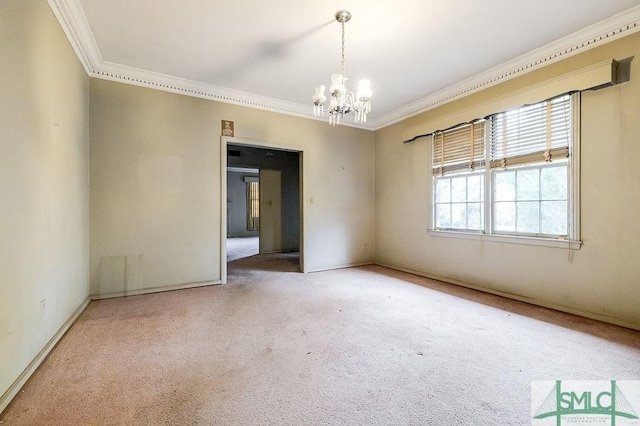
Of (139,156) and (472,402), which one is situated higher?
(139,156)

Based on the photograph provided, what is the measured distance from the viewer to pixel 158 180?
141 inches

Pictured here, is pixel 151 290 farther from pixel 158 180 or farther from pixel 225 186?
pixel 225 186

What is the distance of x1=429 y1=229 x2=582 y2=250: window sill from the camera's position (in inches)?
112

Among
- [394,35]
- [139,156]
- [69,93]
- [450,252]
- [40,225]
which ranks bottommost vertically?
[450,252]

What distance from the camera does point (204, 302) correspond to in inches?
Answer: 126

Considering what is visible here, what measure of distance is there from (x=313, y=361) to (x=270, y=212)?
17.6ft

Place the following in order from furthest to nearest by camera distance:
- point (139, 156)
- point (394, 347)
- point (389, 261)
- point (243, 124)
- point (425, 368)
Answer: point (389, 261) → point (243, 124) → point (139, 156) → point (394, 347) → point (425, 368)

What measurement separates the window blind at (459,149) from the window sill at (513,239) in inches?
Result: 35.4

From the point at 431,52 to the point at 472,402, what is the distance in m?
3.23

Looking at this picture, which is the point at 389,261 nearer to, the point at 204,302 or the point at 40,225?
the point at 204,302

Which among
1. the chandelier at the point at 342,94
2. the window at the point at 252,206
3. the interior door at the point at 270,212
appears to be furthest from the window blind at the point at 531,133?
the window at the point at 252,206

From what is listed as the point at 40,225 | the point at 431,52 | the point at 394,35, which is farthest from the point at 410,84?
the point at 40,225

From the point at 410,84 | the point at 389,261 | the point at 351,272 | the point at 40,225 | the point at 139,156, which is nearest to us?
the point at 40,225

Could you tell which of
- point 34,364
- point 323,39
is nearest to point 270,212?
point 323,39
